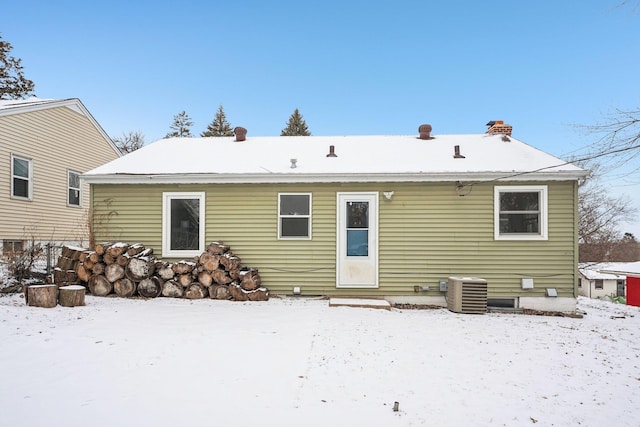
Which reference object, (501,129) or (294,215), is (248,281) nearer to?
(294,215)

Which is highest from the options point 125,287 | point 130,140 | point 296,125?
point 296,125

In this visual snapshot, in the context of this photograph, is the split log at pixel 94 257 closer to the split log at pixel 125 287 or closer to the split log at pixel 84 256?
the split log at pixel 84 256

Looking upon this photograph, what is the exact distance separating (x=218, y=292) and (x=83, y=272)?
10.3 ft

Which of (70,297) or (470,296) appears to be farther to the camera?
(470,296)

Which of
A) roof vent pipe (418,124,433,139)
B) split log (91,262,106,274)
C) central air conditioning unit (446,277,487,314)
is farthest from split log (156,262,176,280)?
roof vent pipe (418,124,433,139)

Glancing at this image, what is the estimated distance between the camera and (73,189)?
43.6 ft

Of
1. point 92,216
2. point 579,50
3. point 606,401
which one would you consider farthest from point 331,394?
point 579,50

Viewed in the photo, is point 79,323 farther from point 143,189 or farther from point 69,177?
point 69,177

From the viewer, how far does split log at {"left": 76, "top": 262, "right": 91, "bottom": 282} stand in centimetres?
755

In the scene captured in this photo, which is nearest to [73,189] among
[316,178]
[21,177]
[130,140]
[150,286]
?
[21,177]

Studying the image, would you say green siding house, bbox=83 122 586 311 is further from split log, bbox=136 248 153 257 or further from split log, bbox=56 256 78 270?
split log, bbox=56 256 78 270

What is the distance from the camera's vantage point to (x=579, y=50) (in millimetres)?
9500

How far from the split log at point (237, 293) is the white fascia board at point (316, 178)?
7.97ft

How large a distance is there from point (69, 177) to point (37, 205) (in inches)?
74.9
